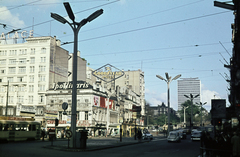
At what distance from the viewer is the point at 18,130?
35844 millimetres

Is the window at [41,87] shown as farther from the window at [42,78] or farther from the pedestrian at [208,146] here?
the pedestrian at [208,146]

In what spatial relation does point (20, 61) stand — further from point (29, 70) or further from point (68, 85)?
point (68, 85)

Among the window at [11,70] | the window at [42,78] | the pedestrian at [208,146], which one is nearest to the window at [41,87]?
the window at [42,78]

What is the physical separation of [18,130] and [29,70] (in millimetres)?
54801

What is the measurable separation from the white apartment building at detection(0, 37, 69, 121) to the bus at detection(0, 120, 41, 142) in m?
45.6

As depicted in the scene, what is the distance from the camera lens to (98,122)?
7662 centimetres

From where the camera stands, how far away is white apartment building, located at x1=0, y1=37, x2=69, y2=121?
85812 millimetres

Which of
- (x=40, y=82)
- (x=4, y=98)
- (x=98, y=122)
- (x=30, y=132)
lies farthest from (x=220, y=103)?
(x=4, y=98)

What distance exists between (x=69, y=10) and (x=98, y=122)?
55.3 metres

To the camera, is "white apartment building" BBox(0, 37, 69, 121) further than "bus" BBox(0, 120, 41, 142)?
Yes

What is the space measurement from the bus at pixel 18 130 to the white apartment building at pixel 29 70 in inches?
1793

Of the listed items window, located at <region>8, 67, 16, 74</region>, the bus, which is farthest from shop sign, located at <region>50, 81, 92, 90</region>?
the bus

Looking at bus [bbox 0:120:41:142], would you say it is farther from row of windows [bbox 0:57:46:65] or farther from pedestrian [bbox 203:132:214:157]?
row of windows [bbox 0:57:46:65]

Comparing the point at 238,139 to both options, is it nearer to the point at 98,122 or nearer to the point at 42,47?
the point at 98,122
